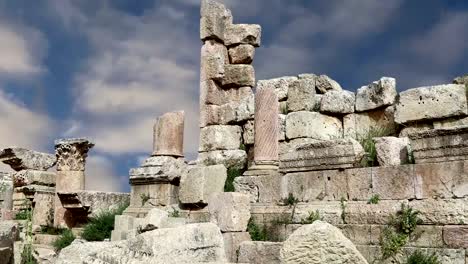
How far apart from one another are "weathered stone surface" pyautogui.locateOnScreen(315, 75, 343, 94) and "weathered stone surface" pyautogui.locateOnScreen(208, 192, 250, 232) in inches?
172

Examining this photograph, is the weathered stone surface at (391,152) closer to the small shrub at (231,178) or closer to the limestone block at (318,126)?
the limestone block at (318,126)

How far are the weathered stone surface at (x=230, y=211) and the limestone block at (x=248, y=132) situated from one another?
4.01 m

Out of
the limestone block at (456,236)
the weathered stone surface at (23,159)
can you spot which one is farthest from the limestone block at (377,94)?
the weathered stone surface at (23,159)

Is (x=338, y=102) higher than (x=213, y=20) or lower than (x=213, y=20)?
lower

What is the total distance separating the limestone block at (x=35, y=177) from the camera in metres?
17.7

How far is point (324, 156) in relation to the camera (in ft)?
30.1

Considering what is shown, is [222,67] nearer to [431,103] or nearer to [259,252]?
Result: [431,103]

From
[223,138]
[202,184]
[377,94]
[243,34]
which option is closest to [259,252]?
[202,184]

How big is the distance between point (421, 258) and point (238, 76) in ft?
28.1

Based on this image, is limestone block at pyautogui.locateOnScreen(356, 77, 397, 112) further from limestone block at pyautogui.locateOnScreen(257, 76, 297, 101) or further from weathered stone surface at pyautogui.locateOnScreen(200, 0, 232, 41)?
weathered stone surface at pyautogui.locateOnScreen(200, 0, 232, 41)

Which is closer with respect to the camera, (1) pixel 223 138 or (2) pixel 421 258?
(2) pixel 421 258

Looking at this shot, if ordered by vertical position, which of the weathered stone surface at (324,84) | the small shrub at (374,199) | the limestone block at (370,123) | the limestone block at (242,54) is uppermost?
the limestone block at (242,54)

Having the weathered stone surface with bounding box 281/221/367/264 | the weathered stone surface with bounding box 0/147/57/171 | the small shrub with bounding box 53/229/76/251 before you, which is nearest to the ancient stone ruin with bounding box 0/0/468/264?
the weathered stone surface with bounding box 281/221/367/264

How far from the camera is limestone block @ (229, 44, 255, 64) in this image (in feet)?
49.0
